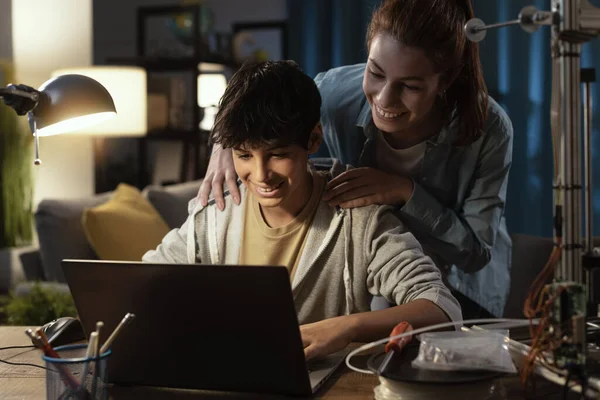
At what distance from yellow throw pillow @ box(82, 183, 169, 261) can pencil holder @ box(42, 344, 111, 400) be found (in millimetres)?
2169

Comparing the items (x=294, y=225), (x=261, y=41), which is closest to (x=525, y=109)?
(x=294, y=225)

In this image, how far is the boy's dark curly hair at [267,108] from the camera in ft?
4.57

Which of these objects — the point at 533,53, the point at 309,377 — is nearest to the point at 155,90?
the point at 533,53

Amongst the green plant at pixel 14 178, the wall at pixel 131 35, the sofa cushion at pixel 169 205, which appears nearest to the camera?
the sofa cushion at pixel 169 205

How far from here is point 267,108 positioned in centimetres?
142

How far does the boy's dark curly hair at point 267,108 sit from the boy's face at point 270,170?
0.01 meters

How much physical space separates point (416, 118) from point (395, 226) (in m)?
0.22

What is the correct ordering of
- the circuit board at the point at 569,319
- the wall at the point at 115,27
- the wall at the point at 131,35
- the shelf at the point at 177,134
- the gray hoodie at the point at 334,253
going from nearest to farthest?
the circuit board at the point at 569,319 < the gray hoodie at the point at 334,253 < the shelf at the point at 177,134 < the wall at the point at 131,35 < the wall at the point at 115,27

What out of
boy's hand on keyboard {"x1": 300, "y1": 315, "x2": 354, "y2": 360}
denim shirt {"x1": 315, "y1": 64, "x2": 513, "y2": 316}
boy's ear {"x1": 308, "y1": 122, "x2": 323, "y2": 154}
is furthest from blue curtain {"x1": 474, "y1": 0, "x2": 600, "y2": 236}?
boy's hand on keyboard {"x1": 300, "y1": 315, "x2": 354, "y2": 360}

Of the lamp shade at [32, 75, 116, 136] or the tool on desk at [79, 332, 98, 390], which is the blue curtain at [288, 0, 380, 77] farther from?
the tool on desk at [79, 332, 98, 390]

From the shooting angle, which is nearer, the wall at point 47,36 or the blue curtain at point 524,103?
the blue curtain at point 524,103

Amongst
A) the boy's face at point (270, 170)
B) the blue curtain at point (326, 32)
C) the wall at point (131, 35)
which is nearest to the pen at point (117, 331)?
the boy's face at point (270, 170)

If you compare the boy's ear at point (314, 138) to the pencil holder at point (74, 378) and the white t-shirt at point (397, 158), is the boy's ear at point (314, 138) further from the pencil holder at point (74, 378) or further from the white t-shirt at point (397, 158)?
the pencil holder at point (74, 378)

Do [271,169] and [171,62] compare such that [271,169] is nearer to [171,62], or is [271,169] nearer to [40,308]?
[40,308]
